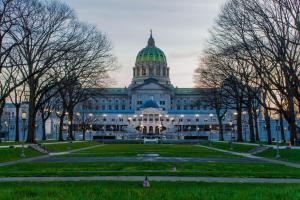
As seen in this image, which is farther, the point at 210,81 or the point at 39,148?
the point at 210,81

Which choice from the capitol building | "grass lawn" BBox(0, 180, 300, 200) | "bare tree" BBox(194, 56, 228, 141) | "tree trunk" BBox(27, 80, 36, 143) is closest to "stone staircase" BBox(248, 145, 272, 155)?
"bare tree" BBox(194, 56, 228, 141)

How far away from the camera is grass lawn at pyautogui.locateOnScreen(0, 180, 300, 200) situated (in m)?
11.9

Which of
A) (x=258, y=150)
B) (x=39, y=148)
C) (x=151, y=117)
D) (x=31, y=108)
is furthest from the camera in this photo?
(x=151, y=117)

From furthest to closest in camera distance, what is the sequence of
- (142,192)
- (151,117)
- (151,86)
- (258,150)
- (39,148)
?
(151,86), (151,117), (258,150), (39,148), (142,192)

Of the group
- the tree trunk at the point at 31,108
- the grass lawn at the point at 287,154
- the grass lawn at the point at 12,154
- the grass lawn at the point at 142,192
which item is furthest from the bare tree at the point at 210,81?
the grass lawn at the point at 142,192

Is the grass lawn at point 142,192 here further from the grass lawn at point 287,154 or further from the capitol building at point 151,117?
the capitol building at point 151,117

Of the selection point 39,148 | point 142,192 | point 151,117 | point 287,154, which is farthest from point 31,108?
point 151,117

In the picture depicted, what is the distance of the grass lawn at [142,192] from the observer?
1194cm

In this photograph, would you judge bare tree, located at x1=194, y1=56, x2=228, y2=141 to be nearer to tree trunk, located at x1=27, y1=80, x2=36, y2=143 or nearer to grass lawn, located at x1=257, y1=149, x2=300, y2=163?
grass lawn, located at x1=257, y1=149, x2=300, y2=163

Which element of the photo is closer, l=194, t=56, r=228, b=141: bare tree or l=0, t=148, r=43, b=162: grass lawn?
l=0, t=148, r=43, b=162: grass lawn

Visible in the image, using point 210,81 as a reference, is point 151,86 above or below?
above

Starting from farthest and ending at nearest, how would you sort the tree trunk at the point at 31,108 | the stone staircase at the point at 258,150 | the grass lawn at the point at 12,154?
the tree trunk at the point at 31,108
the stone staircase at the point at 258,150
the grass lawn at the point at 12,154

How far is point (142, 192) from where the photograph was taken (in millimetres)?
12914

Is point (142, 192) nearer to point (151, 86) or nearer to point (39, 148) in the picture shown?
point (39, 148)
